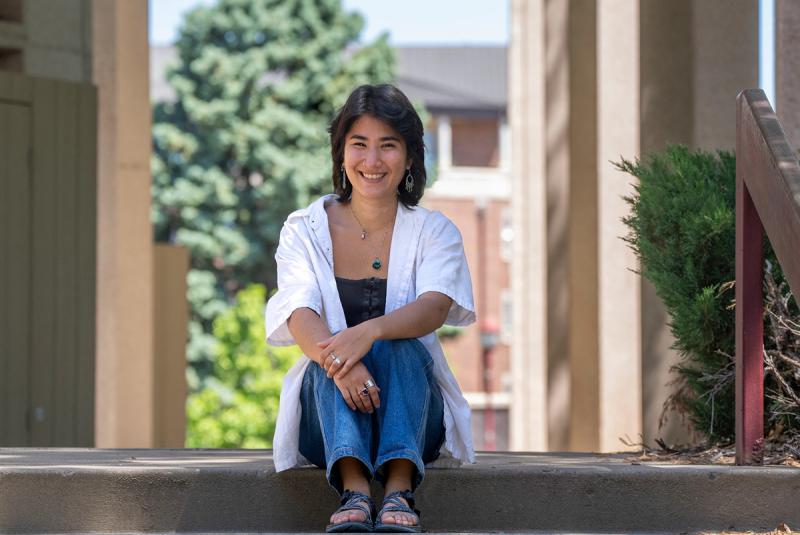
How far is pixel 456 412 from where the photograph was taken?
4.12 meters

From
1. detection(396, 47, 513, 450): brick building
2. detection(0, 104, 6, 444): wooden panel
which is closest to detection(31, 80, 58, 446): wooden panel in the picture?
detection(0, 104, 6, 444): wooden panel

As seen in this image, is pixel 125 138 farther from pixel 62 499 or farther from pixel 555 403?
pixel 62 499

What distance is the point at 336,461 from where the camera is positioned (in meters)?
3.74

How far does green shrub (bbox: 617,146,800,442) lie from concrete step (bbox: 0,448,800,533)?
80 cm

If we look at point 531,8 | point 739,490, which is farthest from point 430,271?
point 531,8

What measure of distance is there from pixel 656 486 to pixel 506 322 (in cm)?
3908

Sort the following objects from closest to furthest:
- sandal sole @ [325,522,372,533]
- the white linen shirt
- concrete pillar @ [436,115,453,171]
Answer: sandal sole @ [325,522,372,533], the white linen shirt, concrete pillar @ [436,115,453,171]

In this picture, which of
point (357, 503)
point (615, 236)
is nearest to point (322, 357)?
point (357, 503)

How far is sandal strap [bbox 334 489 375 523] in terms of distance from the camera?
3652 mm

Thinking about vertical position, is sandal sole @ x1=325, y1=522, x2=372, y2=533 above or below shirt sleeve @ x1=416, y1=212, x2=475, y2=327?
below

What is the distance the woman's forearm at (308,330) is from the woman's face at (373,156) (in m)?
0.45

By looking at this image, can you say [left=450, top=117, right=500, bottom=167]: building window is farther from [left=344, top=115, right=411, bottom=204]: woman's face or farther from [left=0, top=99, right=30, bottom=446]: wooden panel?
[left=344, top=115, right=411, bottom=204]: woman's face

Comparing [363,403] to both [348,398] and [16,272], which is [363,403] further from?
[16,272]

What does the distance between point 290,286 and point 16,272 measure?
154 inches
